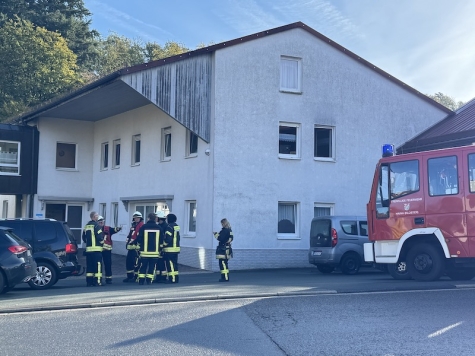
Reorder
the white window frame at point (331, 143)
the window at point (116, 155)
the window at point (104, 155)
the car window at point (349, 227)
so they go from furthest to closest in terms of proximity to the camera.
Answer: the window at point (104, 155)
the window at point (116, 155)
the white window frame at point (331, 143)
the car window at point (349, 227)

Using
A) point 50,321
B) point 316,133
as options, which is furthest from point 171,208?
point 50,321

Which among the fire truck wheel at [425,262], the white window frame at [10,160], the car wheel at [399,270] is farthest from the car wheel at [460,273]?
the white window frame at [10,160]

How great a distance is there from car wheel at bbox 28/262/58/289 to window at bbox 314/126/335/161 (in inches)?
454

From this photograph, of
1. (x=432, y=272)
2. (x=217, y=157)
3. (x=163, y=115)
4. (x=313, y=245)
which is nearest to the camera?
(x=432, y=272)

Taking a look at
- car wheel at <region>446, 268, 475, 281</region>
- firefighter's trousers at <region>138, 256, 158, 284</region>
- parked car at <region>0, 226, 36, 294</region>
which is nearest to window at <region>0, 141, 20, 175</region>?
firefighter's trousers at <region>138, 256, 158, 284</region>

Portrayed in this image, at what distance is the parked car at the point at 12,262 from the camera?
12625mm

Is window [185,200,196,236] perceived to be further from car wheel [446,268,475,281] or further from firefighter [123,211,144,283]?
car wheel [446,268,475,281]

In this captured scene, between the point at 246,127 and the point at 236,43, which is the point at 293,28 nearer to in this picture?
the point at 236,43

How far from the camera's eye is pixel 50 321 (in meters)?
9.69

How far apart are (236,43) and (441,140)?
8.37 meters

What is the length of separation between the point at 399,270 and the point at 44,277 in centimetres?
849

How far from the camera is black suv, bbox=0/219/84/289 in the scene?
48.7 ft

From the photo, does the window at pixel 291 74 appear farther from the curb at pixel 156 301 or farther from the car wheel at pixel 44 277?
the curb at pixel 156 301

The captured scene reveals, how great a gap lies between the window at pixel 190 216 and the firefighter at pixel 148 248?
6.87 m
